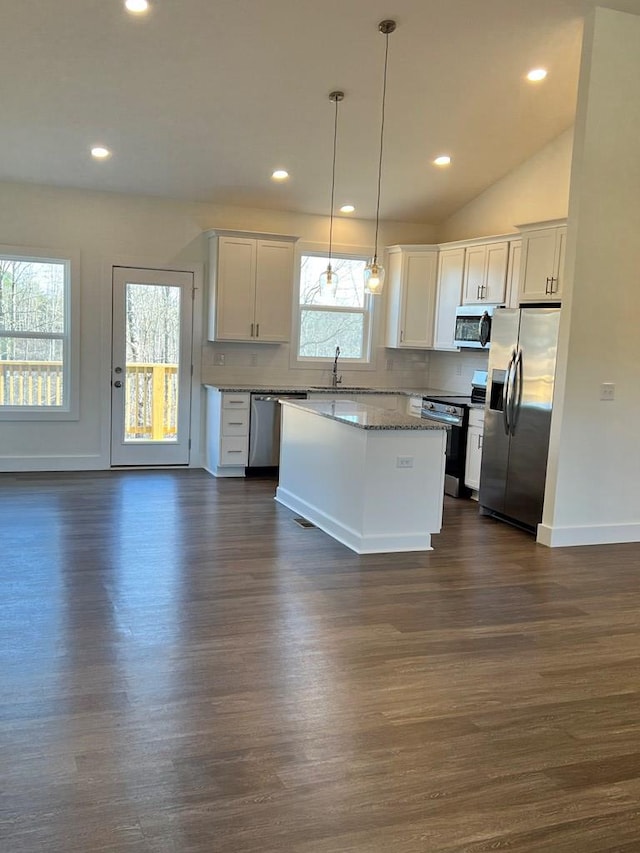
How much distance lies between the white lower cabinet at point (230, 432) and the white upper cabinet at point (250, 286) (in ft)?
2.10

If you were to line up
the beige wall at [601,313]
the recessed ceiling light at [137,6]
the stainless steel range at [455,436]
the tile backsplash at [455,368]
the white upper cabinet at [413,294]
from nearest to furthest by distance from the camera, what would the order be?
the recessed ceiling light at [137,6], the beige wall at [601,313], the stainless steel range at [455,436], the tile backsplash at [455,368], the white upper cabinet at [413,294]

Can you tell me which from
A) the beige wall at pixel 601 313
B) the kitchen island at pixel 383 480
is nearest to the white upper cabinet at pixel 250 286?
the kitchen island at pixel 383 480

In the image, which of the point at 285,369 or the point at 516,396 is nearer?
the point at 516,396

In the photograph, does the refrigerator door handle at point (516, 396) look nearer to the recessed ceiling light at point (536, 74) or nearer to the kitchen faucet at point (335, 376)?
the recessed ceiling light at point (536, 74)

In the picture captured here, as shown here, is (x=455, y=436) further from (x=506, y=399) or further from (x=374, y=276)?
(x=374, y=276)

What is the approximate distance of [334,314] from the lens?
324 inches

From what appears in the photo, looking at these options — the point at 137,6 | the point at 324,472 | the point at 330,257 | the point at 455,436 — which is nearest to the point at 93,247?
the point at 330,257

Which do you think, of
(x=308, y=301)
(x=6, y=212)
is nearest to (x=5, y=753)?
(x=6, y=212)

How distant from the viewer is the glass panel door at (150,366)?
7387 mm

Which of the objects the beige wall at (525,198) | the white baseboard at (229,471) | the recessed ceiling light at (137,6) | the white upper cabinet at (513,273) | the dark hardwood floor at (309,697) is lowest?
the dark hardwood floor at (309,697)

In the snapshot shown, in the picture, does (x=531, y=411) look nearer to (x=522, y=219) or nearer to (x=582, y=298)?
(x=582, y=298)

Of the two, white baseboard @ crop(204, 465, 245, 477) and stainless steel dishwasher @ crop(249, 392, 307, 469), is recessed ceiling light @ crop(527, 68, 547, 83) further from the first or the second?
white baseboard @ crop(204, 465, 245, 477)

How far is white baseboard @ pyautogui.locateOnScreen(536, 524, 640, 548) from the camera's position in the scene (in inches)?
209

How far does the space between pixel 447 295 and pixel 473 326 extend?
2.20 ft
